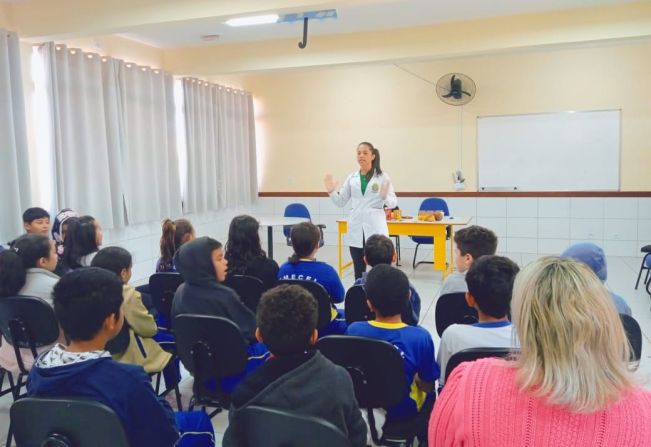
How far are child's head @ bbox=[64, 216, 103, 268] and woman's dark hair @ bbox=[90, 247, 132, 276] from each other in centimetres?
55

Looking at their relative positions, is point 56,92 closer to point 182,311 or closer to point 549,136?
point 182,311

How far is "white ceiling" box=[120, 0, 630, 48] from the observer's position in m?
4.87

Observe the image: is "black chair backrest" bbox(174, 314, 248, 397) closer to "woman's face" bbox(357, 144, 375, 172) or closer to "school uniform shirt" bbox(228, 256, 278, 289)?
"school uniform shirt" bbox(228, 256, 278, 289)

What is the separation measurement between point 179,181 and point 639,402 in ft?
20.6

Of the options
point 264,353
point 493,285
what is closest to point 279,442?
point 493,285

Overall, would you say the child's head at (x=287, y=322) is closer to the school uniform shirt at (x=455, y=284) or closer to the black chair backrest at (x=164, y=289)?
the school uniform shirt at (x=455, y=284)

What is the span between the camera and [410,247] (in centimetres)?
804

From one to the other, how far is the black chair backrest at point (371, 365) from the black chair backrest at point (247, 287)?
109cm

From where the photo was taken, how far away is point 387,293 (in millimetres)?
1976

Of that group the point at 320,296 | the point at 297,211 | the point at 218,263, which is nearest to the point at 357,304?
the point at 320,296

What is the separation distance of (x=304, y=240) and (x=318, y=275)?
23 centimetres

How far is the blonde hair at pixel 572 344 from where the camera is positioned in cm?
91

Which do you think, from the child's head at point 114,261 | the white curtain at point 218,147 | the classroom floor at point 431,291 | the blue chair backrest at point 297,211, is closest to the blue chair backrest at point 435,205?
the classroom floor at point 431,291

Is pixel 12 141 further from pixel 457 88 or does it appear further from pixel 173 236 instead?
pixel 457 88
